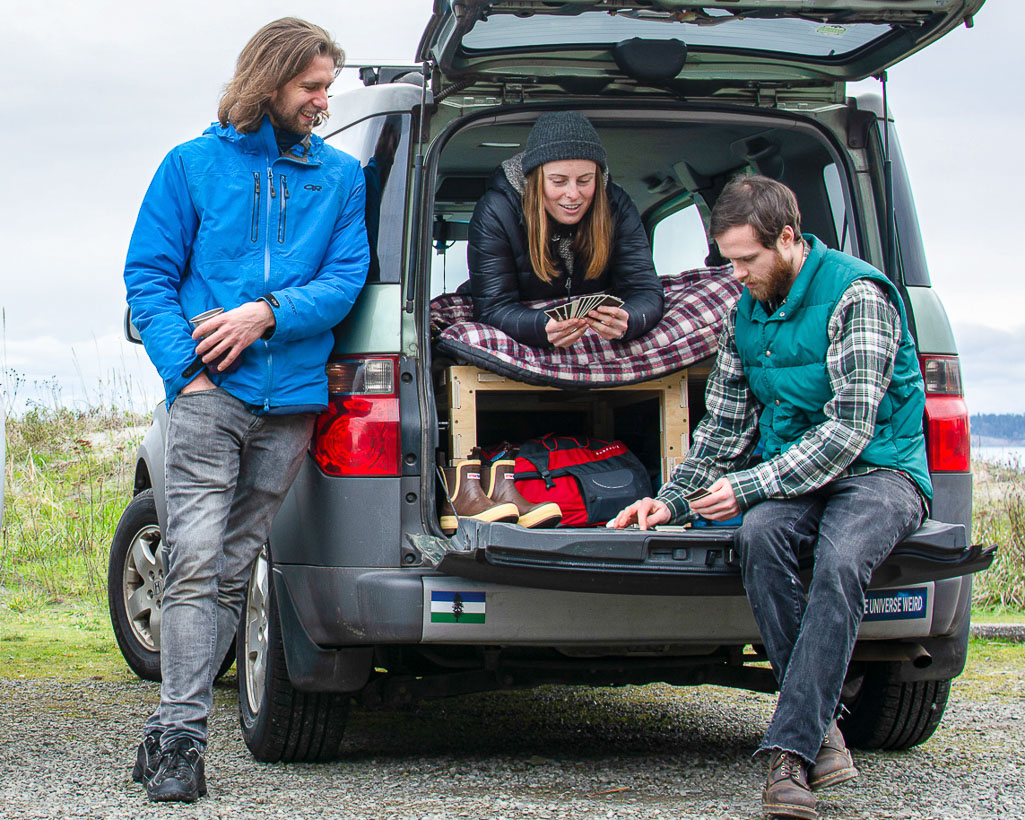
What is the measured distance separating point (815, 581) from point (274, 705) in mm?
1636

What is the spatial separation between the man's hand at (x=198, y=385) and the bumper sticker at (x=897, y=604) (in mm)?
1949

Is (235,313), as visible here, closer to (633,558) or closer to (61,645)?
(633,558)

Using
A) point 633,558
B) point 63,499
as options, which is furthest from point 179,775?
point 63,499

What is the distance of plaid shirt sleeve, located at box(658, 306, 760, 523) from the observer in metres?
3.81

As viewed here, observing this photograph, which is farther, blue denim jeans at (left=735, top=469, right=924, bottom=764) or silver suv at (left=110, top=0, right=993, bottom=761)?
silver suv at (left=110, top=0, right=993, bottom=761)

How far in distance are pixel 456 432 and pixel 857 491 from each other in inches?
49.4

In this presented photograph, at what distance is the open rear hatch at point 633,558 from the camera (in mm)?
3189

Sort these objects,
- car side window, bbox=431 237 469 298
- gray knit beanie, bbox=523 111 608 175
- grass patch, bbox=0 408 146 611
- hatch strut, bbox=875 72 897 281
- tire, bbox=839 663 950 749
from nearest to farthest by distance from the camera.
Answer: hatch strut, bbox=875 72 897 281
gray knit beanie, bbox=523 111 608 175
tire, bbox=839 663 950 749
car side window, bbox=431 237 469 298
grass patch, bbox=0 408 146 611

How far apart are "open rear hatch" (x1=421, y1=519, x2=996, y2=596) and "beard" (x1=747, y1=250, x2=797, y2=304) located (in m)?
0.68

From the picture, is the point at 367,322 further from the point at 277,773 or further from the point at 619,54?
the point at 277,773

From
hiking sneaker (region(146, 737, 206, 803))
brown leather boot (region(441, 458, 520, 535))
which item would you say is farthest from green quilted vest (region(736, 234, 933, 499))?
hiking sneaker (region(146, 737, 206, 803))

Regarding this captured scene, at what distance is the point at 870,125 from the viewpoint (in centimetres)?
405

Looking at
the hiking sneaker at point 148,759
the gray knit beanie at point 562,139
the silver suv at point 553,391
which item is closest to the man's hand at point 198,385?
the silver suv at point 553,391

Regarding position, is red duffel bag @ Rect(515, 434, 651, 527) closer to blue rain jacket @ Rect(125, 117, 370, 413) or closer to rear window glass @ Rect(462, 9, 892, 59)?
blue rain jacket @ Rect(125, 117, 370, 413)
